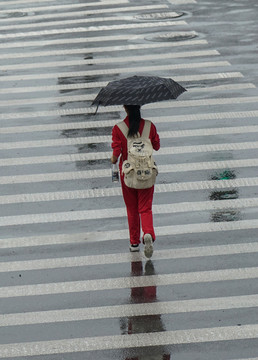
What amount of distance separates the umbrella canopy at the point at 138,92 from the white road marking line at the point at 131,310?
6.86 ft

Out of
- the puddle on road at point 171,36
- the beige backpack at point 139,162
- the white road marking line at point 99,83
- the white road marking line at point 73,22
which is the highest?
the beige backpack at point 139,162

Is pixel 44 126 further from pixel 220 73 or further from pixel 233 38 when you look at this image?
pixel 233 38

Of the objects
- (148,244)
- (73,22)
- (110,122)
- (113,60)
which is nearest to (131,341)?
(148,244)

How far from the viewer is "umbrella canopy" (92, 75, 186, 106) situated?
973 cm

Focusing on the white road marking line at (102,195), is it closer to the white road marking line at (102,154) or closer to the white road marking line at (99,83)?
the white road marking line at (102,154)

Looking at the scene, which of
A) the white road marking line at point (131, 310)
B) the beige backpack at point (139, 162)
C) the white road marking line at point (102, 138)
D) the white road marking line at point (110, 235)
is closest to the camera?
the white road marking line at point (131, 310)

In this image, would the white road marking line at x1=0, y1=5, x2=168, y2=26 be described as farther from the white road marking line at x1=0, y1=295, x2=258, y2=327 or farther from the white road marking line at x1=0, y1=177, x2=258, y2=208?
the white road marking line at x1=0, y1=295, x2=258, y2=327

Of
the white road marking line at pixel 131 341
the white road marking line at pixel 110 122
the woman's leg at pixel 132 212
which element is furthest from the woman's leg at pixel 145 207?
the white road marking line at pixel 110 122

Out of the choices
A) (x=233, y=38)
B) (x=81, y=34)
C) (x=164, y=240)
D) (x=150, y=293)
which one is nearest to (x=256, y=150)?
(x=164, y=240)

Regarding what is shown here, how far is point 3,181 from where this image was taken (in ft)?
43.1

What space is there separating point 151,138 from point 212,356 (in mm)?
2898

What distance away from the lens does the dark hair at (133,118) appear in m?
9.85

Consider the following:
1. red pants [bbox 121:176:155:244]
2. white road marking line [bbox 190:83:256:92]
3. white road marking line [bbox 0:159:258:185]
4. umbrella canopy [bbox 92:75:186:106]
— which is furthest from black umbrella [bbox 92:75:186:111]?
white road marking line [bbox 190:83:256:92]

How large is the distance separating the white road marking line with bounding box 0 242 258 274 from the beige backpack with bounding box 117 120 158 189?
2.77 ft
